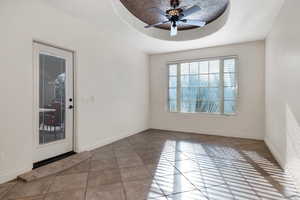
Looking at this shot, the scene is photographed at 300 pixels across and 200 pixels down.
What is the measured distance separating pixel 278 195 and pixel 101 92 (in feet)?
11.4

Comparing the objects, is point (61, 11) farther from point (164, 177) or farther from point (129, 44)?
point (164, 177)

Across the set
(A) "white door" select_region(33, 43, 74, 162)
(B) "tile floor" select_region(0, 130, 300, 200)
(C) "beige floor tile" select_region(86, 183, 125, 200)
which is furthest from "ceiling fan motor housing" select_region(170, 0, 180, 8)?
(C) "beige floor tile" select_region(86, 183, 125, 200)

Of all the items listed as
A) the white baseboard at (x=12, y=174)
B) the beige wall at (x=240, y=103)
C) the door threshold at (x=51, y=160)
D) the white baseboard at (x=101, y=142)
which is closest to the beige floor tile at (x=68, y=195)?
the white baseboard at (x=12, y=174)

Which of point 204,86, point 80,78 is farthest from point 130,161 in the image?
point 204,86

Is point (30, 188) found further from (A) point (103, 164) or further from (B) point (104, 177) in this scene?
(A) point (103, 164)

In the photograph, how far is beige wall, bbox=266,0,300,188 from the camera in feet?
7.01

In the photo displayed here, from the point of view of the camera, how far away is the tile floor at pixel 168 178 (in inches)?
78.8

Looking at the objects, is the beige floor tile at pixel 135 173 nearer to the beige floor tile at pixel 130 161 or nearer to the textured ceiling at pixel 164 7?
the beige floor tile at pixel 130 161

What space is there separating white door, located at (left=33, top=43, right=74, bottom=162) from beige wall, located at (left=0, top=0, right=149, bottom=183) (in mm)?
149

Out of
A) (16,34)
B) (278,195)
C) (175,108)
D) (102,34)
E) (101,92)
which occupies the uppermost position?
(102,34)

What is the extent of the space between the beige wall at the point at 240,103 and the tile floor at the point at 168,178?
1013 millimetres

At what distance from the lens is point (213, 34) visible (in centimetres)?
390

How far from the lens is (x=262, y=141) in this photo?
4254 millimetres

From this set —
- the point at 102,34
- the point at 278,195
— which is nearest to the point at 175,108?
the point at 102,34
